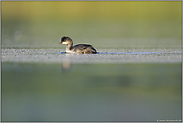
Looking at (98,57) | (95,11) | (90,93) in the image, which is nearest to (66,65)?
(98,57)

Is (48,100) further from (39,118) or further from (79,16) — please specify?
(79,16)

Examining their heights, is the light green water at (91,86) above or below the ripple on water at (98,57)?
below

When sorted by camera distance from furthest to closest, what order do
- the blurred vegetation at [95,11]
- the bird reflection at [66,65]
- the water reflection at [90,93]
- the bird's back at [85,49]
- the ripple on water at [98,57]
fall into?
the blurred vegetation at [95,11]
the bird's back at [85,49]
the ripple on water at [98,57]
the bird reflection at [66,65]
the water reflection at [90,93]

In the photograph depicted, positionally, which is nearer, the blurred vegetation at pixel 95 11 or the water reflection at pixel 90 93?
the water reflection at pixel 90 93

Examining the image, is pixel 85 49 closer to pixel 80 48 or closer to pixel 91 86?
pixel 80 48

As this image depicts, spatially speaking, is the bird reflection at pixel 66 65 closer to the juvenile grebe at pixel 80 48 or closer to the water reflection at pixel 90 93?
the water reflection at pixel 90 93

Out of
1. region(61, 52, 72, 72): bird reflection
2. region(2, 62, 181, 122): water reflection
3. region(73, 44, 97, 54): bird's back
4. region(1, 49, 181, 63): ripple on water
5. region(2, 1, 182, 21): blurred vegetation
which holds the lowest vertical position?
region(2, 62, 181, 122): water reflection

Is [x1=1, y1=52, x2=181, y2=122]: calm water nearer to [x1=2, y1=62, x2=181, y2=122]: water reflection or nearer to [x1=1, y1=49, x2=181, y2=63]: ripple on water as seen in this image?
[x1=2, y1=62, x2=181, y2=122]: water reflection

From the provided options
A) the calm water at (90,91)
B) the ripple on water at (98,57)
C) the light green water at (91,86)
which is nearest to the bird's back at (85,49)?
the ripple on water at (98,57)

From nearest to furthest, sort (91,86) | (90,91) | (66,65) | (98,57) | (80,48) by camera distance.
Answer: (90,91) → (91,86) → (66,65) → (98,57) → (80,48)

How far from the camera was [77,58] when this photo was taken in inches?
376

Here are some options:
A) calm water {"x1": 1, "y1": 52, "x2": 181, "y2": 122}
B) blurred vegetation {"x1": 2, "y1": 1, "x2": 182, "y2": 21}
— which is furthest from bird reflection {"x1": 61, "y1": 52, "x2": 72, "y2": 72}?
blurred vegetation {"x1": 2, "y1": 1, "x2": 182, "y2": 21}

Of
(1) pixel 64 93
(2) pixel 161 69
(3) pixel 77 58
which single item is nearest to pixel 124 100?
(1) pixel 64 93

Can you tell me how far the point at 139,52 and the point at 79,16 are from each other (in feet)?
67.0
